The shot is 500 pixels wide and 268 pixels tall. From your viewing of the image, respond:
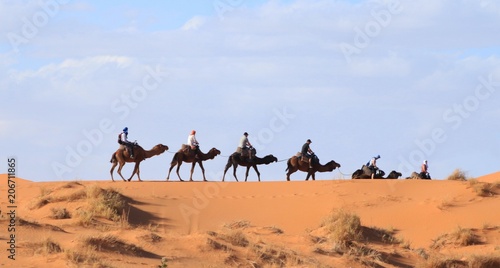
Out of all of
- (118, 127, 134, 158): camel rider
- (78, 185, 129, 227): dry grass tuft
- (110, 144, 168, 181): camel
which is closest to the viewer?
(78, 185, 129, 227): dry grass tuft

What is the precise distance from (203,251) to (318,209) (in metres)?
13.5

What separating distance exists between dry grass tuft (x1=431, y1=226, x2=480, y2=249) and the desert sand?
0.04 metres

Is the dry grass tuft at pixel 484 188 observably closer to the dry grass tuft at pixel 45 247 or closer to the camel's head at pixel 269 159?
the camel's head at pixel 269 159

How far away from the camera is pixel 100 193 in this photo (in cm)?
3359

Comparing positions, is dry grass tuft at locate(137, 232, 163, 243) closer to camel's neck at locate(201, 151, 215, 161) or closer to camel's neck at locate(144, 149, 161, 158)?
camel's neck at locate(144, 149, 161, 158)

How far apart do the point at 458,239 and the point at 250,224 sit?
6.16 m

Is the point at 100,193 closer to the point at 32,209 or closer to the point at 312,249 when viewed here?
the point at 32,209

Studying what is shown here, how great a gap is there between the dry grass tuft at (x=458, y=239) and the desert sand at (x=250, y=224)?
0.04 metres

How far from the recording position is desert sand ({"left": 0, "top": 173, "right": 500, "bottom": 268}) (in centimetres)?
2322

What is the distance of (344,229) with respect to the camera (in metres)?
28.5

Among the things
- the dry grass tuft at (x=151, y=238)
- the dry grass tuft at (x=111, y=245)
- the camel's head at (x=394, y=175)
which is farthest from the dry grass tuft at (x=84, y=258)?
the camel's head at (x=394, y=175)

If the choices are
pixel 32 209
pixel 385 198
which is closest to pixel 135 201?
pixel 32 209

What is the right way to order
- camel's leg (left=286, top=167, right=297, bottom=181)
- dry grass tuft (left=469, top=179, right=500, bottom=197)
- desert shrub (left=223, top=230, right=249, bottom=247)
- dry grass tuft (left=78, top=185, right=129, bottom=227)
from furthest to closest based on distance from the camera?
camel's leg (left=286, top=167, right=297, bottom=181), dry grass tuft (left=469, top=179, right=500, bottom=197), dry grass tuft (left=78, top=185, right=129, bottom=227), desert shrub (left=223, top=230, right=249, bottom=247)

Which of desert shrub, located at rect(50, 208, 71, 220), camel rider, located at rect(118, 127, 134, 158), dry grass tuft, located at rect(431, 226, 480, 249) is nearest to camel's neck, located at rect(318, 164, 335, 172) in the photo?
camel rider, located at rect(118, 127, 134, 158)
